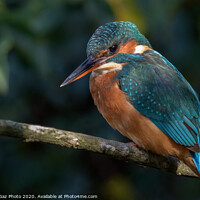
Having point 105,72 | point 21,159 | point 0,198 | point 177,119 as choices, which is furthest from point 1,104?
point 177,119

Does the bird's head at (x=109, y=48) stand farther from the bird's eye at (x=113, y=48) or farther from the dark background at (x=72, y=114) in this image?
the dark background at (x=72, y=114)

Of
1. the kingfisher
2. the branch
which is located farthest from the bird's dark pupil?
the branch

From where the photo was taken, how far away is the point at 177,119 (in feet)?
8.83

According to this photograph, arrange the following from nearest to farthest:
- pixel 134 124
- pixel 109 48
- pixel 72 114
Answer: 1. pixel 134 124
2. pixel 109 48
3. pixel 72 114

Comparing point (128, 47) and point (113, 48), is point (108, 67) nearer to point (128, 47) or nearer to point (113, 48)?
point (113, 48)

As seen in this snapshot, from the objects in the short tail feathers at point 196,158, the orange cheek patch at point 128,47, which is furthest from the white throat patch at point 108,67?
the short tail feathers at point 196,158

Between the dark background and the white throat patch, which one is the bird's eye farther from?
the dark background

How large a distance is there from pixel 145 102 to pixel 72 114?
1.50 meters

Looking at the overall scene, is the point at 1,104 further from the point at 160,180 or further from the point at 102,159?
the point at 160,180

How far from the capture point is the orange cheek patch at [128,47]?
2.85 meters

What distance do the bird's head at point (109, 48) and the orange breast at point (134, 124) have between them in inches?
4.4

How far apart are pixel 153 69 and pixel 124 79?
196 mm

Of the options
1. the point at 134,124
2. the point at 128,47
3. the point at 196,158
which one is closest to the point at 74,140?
the point at 134,124

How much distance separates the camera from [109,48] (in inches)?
108
